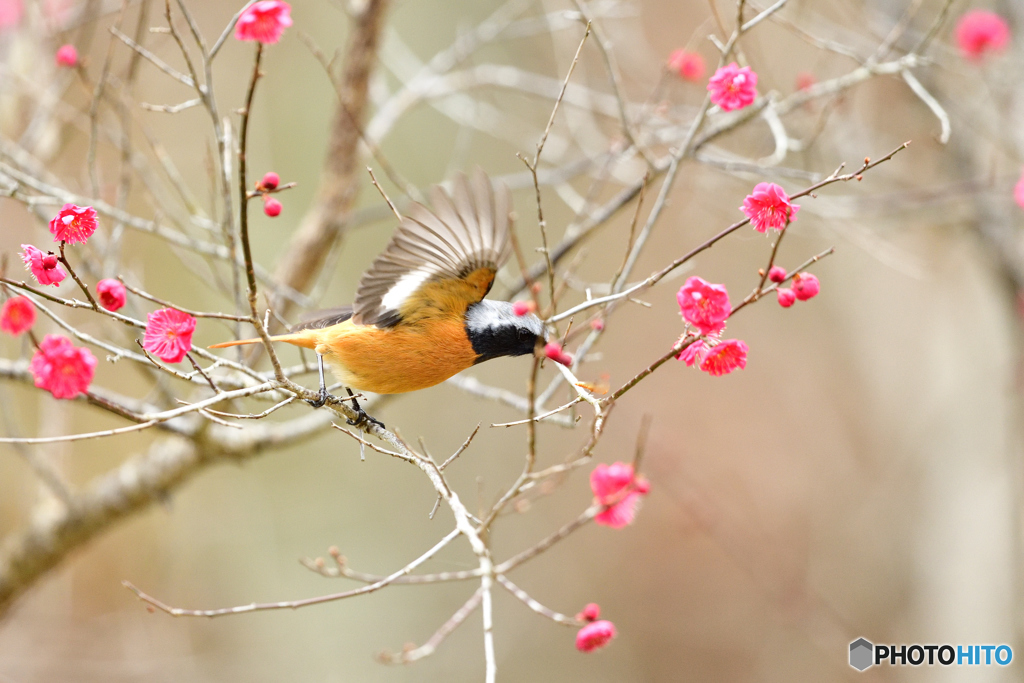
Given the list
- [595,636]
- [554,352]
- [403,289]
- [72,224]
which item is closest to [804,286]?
[554,352]

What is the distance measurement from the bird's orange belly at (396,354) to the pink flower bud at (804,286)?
96 cm

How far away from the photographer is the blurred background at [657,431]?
443 centimetres

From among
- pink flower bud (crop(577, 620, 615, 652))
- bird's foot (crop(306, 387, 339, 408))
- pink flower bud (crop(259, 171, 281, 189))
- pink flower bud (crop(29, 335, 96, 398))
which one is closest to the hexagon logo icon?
pink flower bud (crop(577, 620, 615, 652))

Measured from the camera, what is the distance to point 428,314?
8.02 ft

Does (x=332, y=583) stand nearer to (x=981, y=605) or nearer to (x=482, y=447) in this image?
(x=482, y=447)

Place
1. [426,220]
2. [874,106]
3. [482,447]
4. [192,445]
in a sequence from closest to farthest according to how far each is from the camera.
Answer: [426,220] → [192,445] → [874,106] → [482,447]

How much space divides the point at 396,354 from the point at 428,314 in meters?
0.15

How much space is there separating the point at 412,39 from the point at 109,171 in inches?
102

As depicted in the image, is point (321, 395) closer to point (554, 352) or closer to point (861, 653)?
point (554, 352)

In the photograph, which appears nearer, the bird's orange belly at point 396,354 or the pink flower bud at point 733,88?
the pink flower bud at point 733,88

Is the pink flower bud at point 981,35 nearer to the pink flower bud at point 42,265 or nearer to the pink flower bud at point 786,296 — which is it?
the pink flower bud at point 786,296

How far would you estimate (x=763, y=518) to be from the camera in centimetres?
786

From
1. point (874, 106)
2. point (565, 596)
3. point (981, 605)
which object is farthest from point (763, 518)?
point (874, 106)

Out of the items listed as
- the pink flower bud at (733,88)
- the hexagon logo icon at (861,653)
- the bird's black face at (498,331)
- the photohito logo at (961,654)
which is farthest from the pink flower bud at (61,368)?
the photohito logo at (961,654)
